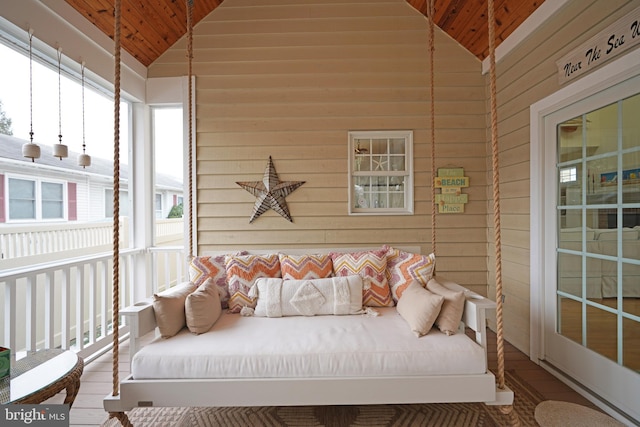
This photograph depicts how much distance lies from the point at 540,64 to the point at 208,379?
11.1 feet

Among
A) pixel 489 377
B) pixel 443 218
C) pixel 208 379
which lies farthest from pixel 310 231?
pixel 489 377

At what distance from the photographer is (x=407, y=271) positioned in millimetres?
2373

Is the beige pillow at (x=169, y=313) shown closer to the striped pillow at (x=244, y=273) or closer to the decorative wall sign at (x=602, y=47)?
the striped pillow at (x=244, y=273)

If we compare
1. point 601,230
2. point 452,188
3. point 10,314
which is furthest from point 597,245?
point 10,314

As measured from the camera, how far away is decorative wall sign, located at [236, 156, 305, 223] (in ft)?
10.5

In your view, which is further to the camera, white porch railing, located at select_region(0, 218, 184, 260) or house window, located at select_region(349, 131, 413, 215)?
house window, located at select_region(349, 131, 413, 215)

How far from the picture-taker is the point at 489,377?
5.32ft

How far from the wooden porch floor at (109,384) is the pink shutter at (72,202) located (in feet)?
5.07

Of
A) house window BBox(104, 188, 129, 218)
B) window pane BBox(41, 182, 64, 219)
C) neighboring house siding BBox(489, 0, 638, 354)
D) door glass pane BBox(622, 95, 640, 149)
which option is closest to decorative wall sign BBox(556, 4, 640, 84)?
neighboring house siding BBox(489, 0, 638, 354)

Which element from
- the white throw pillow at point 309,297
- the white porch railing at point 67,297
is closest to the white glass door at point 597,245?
the white throw pillow at point 309,297

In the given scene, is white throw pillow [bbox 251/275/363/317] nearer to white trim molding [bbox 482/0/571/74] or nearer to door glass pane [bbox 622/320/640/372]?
door glass pane [bbox 622/320/640/372]

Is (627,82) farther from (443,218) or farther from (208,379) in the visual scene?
(208,379)

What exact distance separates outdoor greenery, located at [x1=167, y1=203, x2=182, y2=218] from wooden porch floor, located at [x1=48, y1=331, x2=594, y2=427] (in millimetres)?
2009

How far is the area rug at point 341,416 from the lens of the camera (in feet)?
6.07
